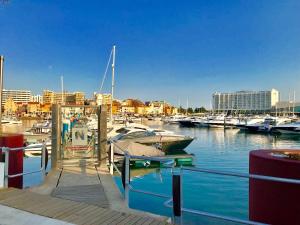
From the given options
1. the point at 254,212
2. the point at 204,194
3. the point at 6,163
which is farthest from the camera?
the point at 204,194

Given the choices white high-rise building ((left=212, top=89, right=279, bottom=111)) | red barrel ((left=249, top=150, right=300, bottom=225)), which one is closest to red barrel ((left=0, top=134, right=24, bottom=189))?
red barrel ((left=249, top=150, right=300, bottom=225))

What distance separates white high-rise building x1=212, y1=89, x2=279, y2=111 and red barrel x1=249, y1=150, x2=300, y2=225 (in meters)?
180

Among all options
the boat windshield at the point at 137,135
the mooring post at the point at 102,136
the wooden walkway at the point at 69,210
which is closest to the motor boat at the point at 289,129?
the boat windshield at the point at 137,135

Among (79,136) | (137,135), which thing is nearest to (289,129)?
(137,135)

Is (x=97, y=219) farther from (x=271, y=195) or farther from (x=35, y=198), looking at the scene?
(x=271, y=195)

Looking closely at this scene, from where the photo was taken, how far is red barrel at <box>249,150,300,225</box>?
426 cm

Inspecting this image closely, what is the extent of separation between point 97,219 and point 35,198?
2.02 meters

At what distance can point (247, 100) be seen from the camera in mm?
192625

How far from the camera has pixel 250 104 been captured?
190 meters

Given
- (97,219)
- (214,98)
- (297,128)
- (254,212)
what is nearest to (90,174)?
(97,219)

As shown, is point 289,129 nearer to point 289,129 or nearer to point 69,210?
point 289,129

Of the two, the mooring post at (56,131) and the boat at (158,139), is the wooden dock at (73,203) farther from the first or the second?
the boat at (158,139)

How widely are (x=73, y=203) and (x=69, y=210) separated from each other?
0.48 meters

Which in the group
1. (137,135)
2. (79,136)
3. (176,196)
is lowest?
(137,135)
